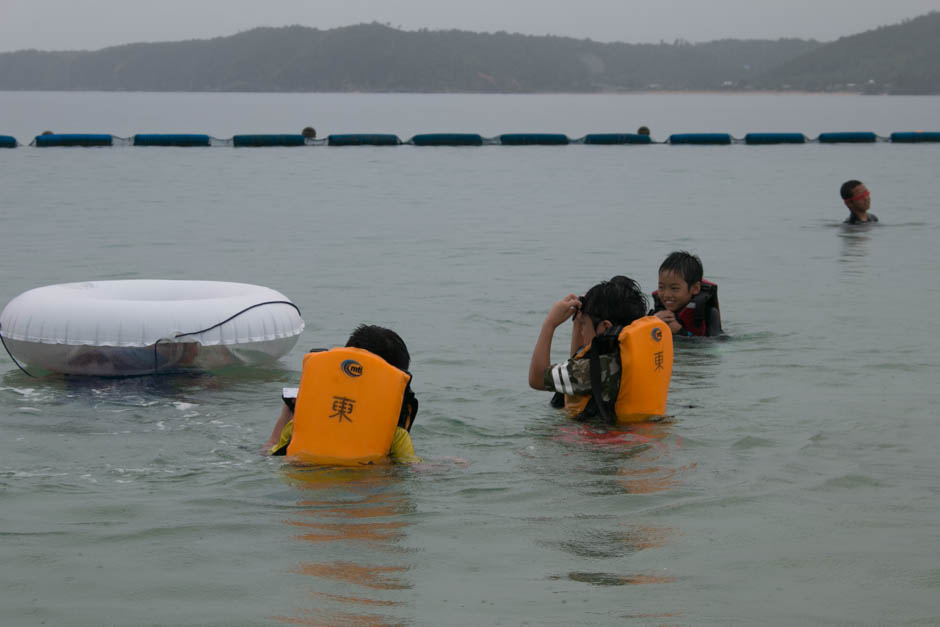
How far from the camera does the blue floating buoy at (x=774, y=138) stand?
3878cm

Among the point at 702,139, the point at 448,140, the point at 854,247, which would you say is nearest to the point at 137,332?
the point at 854,247

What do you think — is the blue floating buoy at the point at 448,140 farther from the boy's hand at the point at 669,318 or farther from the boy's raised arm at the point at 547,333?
the boy's raised arm at the point at 547,333

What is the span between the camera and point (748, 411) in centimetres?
701

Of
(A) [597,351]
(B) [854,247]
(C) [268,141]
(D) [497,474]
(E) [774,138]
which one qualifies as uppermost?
(E) [774,138]

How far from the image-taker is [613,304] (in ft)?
19.2

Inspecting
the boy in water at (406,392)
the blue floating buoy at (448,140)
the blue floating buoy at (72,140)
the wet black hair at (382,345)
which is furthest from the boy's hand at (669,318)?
the blue floating buoy at (448,140)

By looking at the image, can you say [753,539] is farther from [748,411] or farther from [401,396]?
[748,411]

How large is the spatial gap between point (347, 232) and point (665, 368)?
11.4 meters

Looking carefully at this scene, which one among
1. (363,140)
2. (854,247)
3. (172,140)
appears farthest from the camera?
(363,140)

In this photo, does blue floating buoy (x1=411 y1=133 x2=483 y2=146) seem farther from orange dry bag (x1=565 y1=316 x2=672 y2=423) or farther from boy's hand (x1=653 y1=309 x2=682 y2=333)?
orange dry bag (x1=565 y1=316 x2=672 y2=423)

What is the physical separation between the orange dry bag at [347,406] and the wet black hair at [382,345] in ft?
0.37

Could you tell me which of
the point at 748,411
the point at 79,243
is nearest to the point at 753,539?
the point at 748,411

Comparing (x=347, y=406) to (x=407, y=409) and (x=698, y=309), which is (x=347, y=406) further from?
(x=698, y=309)

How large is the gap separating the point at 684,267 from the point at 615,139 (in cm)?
3319
